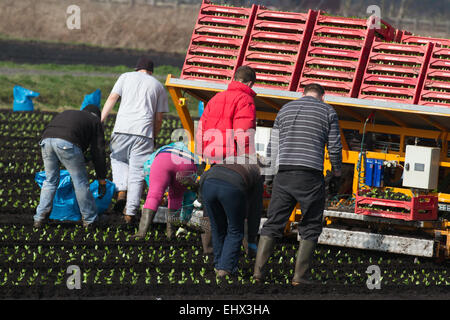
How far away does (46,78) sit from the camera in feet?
77.7

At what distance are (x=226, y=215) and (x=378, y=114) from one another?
2952 millimetres

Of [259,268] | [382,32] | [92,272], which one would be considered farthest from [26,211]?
[382,32]

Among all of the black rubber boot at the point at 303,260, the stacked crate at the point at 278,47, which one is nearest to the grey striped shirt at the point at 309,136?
the black rubber boot at the point at 303,260

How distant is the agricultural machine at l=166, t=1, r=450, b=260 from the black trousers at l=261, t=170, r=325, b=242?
1532 millimetres

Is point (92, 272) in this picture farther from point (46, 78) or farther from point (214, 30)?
point (46, 78)

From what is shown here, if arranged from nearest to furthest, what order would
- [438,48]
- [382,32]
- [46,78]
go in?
[438,48], [382,32], [46,78]

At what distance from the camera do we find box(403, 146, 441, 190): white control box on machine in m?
8.88

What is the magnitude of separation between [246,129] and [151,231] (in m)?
2.62

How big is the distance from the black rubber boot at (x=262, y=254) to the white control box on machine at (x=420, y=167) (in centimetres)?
230

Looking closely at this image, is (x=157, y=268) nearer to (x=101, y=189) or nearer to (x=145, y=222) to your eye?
(x=145, y=222)

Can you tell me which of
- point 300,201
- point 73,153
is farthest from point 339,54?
point 73,153

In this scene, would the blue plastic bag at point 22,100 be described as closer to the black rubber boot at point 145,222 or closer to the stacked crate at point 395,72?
the black rubber boot at point 145,222

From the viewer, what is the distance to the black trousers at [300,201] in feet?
23.5

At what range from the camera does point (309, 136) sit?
7227mm
